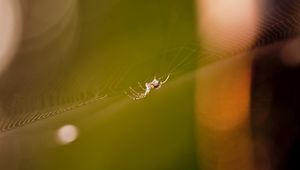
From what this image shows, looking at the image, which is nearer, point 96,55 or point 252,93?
point 96,55

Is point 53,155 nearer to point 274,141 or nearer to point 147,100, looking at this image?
point 147,100

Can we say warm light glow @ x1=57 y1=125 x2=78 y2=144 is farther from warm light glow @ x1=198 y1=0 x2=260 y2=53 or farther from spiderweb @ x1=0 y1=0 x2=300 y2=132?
warm light glow @ x1=198 y1=0 x2=260 y2=53

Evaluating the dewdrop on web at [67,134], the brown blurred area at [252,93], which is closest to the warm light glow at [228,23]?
the brown blurred area at [252,93]

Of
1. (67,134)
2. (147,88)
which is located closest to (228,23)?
(147,88)

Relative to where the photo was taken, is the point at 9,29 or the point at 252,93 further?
the point at 252,93

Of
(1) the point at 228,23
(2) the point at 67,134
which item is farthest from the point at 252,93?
(2) the point at 67,134

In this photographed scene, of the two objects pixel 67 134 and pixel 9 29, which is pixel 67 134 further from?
pixel 9 29

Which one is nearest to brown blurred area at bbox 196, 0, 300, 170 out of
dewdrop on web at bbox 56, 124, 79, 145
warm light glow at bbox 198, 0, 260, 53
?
warm light glow at bbox 198, 0, 260, 53

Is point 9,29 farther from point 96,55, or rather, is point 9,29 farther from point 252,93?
point 252,93
